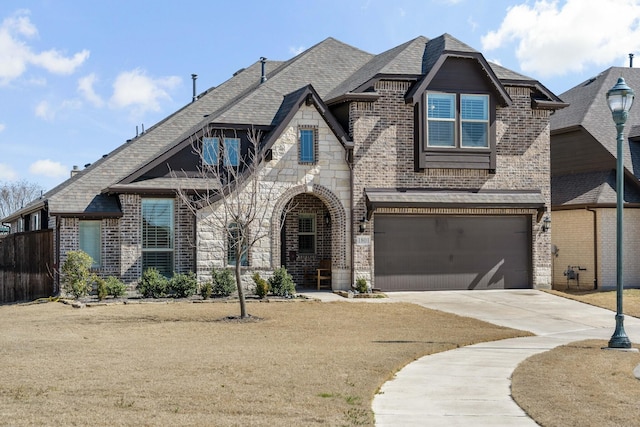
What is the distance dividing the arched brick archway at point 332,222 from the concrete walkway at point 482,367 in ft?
7.09

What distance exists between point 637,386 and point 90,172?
65.2 ft

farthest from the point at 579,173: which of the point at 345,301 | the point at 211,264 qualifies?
the point at 211,264

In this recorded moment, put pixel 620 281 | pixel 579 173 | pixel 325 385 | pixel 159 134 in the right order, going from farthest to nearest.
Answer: pixel 579 173, pixel 159 134, pixel 620 281, pixel 325 385

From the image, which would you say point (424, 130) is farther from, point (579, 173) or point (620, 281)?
point (620, 281)

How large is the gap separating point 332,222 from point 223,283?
4.31 m

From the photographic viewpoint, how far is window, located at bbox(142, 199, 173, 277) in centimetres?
2470

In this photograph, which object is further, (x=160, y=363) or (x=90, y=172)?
(x=90, y=172)

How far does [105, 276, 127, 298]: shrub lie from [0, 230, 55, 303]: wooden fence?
10.9ft

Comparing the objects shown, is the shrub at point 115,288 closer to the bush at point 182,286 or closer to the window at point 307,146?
the bush at point 182,286

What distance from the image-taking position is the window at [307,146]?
25078mm

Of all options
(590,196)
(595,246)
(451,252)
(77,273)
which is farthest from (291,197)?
(595,246)

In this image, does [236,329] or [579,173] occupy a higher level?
[579,173]

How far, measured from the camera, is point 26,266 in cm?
2742

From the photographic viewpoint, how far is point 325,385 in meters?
10.2
